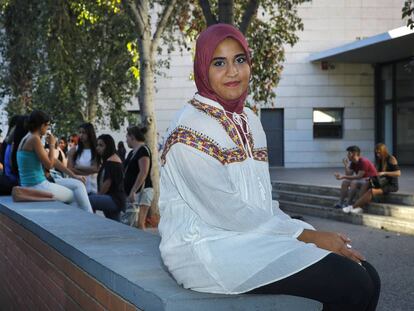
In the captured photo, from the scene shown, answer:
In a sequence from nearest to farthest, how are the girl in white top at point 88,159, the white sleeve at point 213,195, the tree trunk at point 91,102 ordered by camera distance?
the white sleeve at point 213,195, the girl in white top at point 88,159, the tree trunk at point 91,102

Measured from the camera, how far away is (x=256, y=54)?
13.2 metres

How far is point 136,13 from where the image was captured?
39.6 ft

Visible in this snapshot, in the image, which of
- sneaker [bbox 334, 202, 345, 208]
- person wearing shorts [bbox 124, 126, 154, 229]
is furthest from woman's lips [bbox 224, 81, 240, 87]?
sneaker [bbox 334, 202, 345, 208]

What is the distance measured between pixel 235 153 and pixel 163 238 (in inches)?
19.0

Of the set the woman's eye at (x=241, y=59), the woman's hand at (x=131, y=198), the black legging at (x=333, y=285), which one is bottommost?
the woman's hand at (x=131, y=198)

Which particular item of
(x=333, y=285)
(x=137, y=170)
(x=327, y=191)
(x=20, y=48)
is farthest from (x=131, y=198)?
(x=20, y=48)

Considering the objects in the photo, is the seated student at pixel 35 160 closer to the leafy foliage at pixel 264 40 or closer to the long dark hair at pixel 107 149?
the long dark hair at pixel 107 149

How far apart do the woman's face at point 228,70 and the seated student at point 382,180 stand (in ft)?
35.2

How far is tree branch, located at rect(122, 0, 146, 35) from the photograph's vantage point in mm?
11934

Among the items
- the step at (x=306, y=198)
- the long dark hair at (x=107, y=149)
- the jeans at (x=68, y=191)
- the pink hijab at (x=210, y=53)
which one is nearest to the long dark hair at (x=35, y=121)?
the jeans at (x=68, y=191)

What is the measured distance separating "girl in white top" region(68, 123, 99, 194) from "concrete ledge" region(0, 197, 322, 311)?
3659mm

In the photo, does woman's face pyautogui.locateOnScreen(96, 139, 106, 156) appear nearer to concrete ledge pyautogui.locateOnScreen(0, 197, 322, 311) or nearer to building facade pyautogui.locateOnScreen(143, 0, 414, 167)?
concrete ledge pyautogui.locateOnScreen(0, 197, 322, 311)

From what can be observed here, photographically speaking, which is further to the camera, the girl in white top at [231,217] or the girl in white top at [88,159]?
the girl in white top at [88,159]

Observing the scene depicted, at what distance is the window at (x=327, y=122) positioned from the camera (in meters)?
29.0
